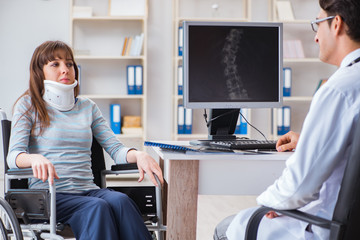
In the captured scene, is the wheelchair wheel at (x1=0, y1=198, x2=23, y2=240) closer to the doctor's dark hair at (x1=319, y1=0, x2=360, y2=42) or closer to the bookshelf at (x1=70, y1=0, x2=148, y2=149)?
the doctor's dark hair at (x1=319, y1=0, x2=360, y2=42)

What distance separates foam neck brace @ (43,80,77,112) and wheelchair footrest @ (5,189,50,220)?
1.36ft

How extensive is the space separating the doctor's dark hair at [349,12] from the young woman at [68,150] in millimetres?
927

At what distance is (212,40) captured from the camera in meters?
2.20

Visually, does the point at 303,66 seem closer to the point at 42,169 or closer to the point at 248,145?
the point at 248,145

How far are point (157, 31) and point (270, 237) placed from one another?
4.22 m

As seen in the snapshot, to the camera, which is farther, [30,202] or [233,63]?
Result: [233,63]

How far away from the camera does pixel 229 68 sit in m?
2.22

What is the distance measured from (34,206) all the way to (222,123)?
877 mm

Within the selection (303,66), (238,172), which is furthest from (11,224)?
(303,66)

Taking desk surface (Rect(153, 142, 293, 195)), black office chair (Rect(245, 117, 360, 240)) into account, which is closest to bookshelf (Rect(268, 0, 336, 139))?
desk surface (Rect(153, 142, 293, 195))

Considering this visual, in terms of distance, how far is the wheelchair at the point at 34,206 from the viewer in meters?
1.77

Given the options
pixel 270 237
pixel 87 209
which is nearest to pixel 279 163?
pixel 270 237

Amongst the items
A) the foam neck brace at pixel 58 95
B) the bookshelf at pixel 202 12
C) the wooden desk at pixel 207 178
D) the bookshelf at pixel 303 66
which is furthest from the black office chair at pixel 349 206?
the bookshelf at pixel 303 66

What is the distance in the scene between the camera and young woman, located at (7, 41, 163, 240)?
6.00 feet
